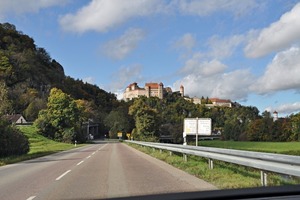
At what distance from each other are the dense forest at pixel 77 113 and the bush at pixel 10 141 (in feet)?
170

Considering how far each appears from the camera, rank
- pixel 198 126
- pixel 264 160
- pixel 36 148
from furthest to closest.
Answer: pixel 36 148 → pixel 198 126 → pixel 264 160

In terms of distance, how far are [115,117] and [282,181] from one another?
13635cm

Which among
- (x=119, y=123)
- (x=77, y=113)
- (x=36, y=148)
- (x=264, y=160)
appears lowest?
(x=36, y=148)

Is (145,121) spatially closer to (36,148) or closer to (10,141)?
(36,148)

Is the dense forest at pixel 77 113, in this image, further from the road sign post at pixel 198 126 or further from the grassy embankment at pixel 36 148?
the road sign post at pixel 198 126

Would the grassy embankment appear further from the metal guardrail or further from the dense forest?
the metal guardrail

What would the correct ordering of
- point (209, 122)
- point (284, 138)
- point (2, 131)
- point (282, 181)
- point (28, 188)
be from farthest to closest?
point (284, 138), point (2, 131), point (209, 122), point (28, 188), point (282, 181)

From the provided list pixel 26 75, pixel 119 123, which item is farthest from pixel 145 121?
pixel 26 75

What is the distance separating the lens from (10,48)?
146 m

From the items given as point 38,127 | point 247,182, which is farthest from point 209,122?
point 38,127

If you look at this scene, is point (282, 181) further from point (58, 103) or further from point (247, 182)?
point (58, 103)

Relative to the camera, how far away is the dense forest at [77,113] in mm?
96188

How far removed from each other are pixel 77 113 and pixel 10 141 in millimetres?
69356

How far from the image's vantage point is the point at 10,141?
32.3 m
